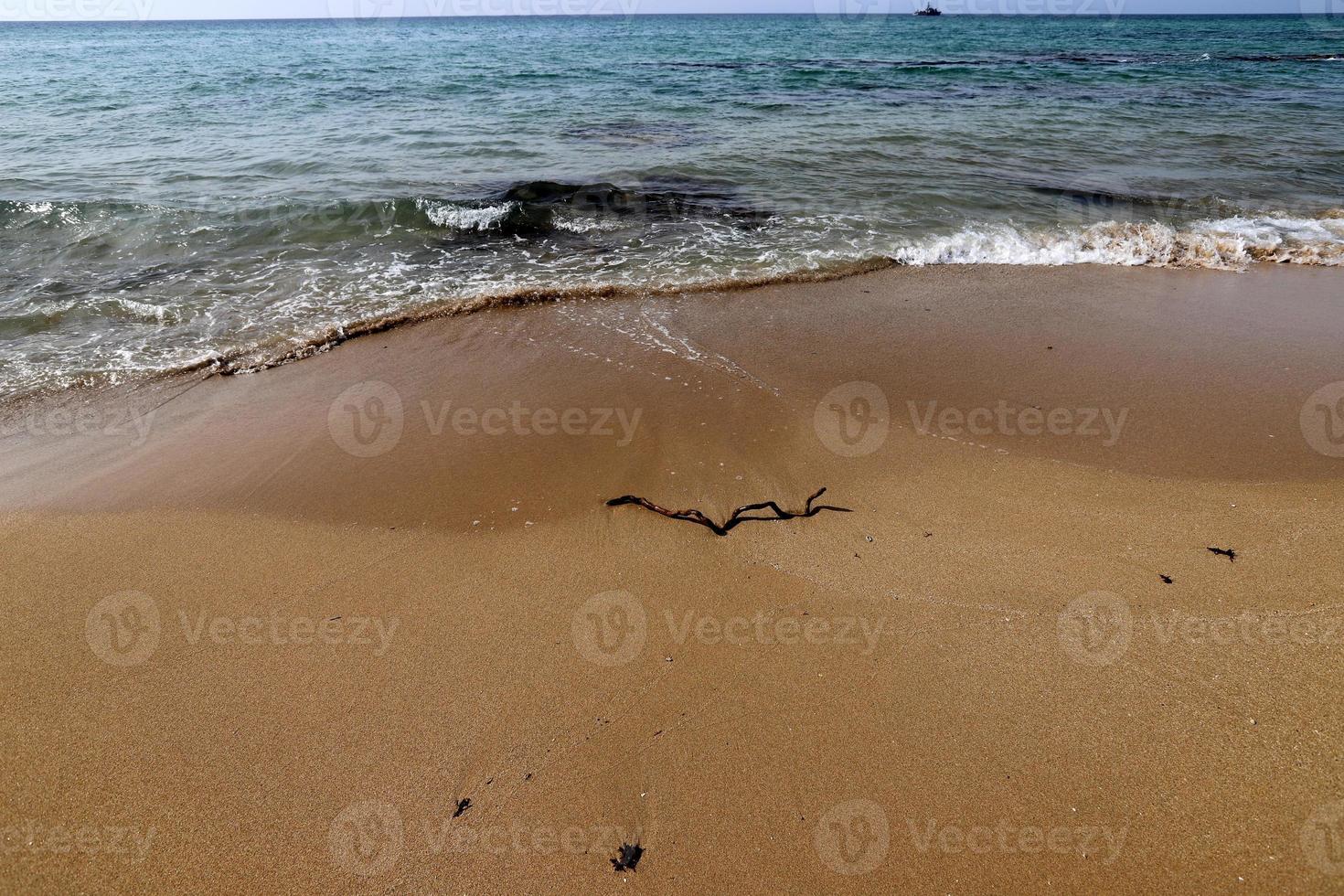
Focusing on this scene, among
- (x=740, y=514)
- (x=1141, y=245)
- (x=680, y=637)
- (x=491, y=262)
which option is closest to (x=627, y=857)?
(x=680, y=637)

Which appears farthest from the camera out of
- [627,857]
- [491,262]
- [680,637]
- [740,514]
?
[491,262]

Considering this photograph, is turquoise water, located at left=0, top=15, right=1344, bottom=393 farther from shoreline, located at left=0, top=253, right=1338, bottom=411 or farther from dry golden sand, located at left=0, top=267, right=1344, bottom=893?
dry golden sand, located at left=0, top=267, right=1344, bottom=893

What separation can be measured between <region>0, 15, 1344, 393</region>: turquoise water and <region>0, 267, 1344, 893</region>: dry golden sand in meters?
2.09

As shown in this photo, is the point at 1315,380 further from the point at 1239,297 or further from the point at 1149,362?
the point at 1239,297

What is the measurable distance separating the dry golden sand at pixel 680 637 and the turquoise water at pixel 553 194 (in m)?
2.09

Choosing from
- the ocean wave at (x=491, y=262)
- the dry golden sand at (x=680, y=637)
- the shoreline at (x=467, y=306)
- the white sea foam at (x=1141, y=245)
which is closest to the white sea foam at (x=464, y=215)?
the ocean wave at (x=491, y=262)

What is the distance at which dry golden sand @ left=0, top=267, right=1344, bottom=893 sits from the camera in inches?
87.2

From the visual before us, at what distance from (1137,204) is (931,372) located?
23.0ft

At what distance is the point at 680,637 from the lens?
295 centimetres

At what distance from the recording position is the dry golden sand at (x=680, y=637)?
2.21m

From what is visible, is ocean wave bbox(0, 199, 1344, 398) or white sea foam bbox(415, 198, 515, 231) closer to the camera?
Answer: ocean wave bbox(0, 199, 1344, 398)

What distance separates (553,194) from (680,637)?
8.65 m

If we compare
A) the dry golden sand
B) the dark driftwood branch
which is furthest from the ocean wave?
the dark driftwood branch

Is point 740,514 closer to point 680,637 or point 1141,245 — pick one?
point 680,637
